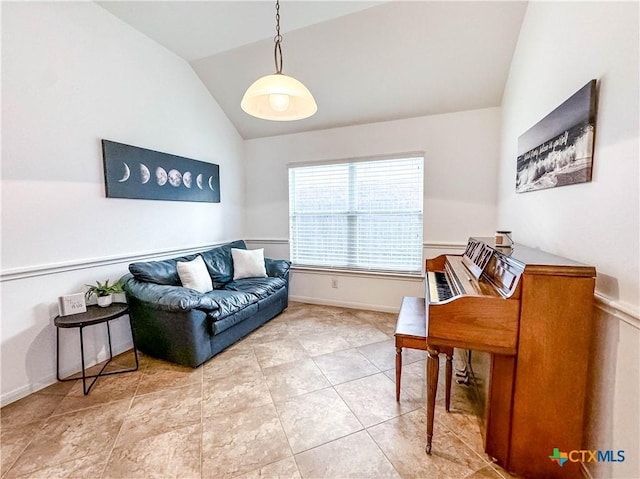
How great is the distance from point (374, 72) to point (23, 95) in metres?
2.88

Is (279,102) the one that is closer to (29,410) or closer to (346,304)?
(29,410)

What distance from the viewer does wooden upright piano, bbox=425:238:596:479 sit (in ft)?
3.99

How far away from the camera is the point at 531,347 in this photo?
1.26 m

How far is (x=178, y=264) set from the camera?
2797mm

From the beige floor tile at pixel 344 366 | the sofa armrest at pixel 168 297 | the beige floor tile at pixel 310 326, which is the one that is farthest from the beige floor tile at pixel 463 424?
the sofa armrest at pixel 168 297

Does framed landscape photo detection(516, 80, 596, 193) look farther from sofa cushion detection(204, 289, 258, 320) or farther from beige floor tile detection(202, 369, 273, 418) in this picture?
sofa cushion detection(204, 289, 258, 320)

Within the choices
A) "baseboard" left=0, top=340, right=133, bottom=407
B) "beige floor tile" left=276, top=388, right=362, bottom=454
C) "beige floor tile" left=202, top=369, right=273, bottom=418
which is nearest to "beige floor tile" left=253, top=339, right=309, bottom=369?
"beige floor tile" left=202, top=369, right=273, bottom=418

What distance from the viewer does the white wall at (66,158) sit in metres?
1.93

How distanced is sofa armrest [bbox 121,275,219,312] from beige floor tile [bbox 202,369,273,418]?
22.7 inches

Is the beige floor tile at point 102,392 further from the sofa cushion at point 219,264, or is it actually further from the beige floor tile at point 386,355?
the beige floor tile at point 386,355

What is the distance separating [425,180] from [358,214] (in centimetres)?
90

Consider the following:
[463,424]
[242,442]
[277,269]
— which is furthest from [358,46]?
[242,442]

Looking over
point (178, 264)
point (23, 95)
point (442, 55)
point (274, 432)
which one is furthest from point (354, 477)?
point (442, 55)

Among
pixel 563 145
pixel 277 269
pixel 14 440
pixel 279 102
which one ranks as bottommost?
pixel 14 440
